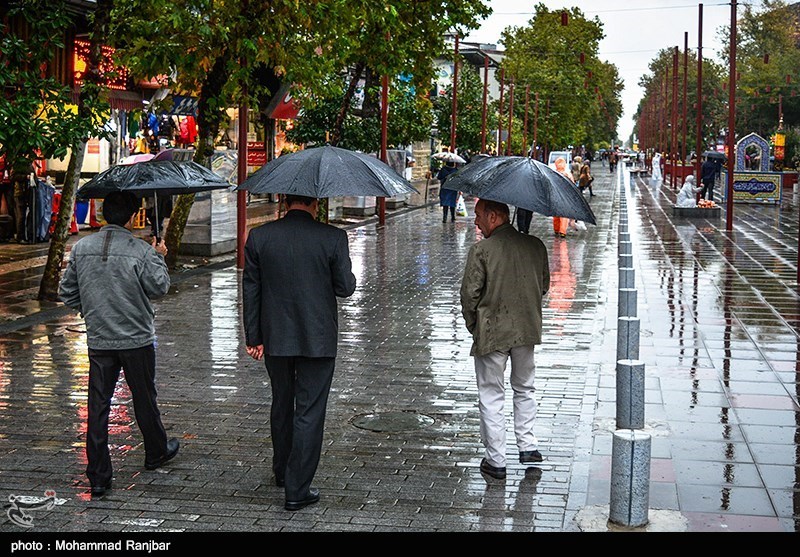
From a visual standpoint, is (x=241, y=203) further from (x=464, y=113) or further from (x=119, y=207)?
(x=464, y=113)

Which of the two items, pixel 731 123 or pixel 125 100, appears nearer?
pixel 125 100

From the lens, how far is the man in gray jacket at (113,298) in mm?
6770

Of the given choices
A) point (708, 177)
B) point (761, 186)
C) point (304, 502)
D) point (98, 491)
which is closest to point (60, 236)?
point (98, 491)

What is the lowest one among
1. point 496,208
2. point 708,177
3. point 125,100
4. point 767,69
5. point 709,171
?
point 496,208

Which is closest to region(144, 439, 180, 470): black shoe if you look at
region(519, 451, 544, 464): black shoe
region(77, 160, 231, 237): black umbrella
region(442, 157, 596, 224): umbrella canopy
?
region(77, 160, 231, 237): black umbrella

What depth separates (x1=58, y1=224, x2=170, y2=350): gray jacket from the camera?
22.2ft

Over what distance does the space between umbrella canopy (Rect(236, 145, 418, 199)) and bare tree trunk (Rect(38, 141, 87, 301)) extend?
8.22 m

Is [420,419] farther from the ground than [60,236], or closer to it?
closer to it

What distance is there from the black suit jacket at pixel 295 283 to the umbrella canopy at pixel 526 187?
1.08m

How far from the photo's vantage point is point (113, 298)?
22.2 feet

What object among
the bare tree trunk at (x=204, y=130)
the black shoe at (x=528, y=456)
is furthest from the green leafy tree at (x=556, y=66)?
the black shoe at (x=528, y=456)

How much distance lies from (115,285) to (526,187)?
251cm

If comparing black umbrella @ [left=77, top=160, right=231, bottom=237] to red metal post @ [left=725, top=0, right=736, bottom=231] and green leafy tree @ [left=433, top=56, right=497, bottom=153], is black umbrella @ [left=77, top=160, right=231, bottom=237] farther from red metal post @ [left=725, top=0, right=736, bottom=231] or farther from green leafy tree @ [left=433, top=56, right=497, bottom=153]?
green leafy tree @ [left=433, top=56, right=497, bottom=153]

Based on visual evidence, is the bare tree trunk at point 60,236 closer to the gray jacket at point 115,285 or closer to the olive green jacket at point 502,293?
the gray jacket at point 115,285
